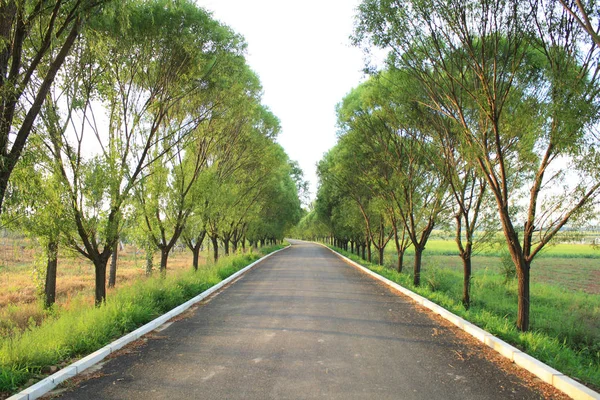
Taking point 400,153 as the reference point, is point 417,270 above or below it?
below

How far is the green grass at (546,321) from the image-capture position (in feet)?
20.2

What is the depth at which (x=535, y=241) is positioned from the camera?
9188 millimetres

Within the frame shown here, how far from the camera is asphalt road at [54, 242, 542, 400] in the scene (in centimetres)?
454

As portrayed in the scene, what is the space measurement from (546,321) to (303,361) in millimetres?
10647

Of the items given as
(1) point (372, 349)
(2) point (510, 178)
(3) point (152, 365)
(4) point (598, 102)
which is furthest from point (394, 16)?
(3) point (152, 365)

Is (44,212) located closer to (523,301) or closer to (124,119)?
(124,119)

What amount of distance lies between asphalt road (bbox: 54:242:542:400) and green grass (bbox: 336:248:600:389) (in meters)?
0.89

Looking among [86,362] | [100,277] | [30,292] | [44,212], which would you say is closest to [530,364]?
[86,362]

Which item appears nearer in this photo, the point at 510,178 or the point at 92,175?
the point at 92,175

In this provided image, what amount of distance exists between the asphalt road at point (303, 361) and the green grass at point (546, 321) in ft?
2.91

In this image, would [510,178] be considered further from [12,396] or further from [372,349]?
[12,396]

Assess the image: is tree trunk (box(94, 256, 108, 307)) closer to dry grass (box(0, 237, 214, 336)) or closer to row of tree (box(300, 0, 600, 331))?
dry grass (box(0, 237, 214, 336))

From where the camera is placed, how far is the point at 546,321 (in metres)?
12.6

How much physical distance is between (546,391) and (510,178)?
28.6 feet
